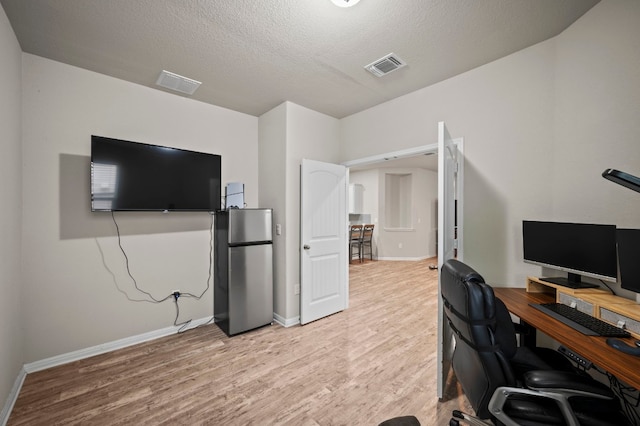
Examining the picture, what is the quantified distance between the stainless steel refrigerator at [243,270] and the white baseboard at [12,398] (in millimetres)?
1571

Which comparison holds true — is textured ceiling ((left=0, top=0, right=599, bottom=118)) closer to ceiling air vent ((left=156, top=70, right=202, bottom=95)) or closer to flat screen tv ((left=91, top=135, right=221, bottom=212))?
ceiling air vent ((left=156, top=70, right=202, bottom=95))

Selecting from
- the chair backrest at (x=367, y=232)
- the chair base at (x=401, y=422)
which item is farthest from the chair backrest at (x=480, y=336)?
the chair backrest at (x=367, y=232)

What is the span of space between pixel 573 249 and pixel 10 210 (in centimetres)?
394

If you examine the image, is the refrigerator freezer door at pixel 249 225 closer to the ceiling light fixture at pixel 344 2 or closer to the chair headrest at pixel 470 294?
the ceiling light fixture at pixel 344 2

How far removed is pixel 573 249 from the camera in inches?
67.5

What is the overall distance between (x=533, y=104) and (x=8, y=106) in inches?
154

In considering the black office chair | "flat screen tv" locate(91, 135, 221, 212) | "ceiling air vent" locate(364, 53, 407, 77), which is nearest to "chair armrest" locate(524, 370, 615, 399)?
the black office chair

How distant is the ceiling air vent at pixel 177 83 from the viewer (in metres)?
2.54

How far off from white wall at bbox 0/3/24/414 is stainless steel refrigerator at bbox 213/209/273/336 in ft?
5.22

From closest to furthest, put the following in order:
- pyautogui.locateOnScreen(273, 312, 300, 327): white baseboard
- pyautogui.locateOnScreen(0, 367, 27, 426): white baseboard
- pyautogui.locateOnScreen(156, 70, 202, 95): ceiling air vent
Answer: pyautogui.locateOnScreen(0, 367, 27, 426): white baseboard
pyautogui.locateOnScreen(156, 70, 202, 95): ceiling air vent
pyautogui.locateOnScreen(273, 312, 300, 327): white baseboard

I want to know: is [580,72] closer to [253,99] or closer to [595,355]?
[595,355]

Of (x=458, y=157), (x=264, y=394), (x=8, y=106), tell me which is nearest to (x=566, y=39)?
(x=458, y=157)

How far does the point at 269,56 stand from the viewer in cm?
224

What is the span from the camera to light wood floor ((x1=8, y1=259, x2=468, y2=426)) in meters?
1.77
